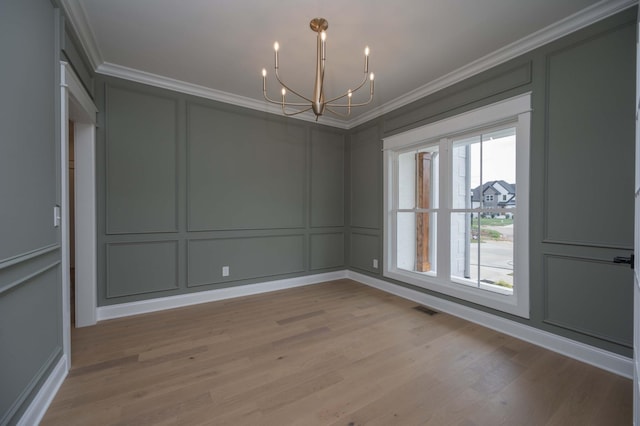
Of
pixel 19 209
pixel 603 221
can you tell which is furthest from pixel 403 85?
pixel 19 209

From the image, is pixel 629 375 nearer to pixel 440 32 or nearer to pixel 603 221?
pixel 603 221

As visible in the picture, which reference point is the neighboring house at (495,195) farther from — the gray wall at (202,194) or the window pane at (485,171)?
the gray wall at (202,194)

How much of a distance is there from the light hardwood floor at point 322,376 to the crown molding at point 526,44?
2668 millimetres

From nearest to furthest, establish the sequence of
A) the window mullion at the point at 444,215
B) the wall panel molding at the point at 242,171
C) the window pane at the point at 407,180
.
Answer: the window mullion at the point at 444,215, the wall panel molding at the point at 242,171, the window pane at the point at 407,180

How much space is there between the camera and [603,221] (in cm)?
209

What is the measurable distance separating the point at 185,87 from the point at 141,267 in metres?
2.21

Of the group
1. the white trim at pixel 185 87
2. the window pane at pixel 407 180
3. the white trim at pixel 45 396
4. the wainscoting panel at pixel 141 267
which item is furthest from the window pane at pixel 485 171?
the white trim at pixel 45 396

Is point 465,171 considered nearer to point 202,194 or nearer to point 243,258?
point 243,258

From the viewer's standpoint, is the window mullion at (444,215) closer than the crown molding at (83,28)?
No

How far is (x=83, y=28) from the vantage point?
229 cm

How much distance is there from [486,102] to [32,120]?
3.64 m

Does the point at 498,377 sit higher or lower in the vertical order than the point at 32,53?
lower

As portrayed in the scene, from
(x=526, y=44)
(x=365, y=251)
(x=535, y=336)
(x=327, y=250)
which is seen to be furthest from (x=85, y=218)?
(x=526, y=44)

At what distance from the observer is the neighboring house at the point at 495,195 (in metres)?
2.72
